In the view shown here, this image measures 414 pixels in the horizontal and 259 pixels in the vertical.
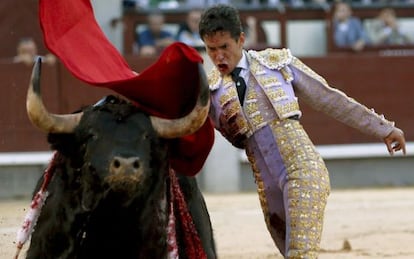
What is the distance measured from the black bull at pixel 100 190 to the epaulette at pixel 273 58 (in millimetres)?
638

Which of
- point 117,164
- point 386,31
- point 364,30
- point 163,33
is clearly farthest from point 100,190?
point 386,31

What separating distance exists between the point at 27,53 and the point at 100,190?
6944mm

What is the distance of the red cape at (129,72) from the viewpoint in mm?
3623

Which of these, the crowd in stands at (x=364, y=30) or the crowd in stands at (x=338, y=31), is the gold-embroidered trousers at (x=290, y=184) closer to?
the crowd in stands at (x=338, y=31)

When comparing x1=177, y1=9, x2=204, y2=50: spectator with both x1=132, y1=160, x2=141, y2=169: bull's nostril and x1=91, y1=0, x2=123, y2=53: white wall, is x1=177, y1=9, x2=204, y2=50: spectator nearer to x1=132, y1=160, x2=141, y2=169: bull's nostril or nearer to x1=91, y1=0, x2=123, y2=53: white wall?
x1=91, y1=0, x2=123, y2=53: white wall

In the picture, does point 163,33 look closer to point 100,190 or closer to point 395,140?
point 395,140

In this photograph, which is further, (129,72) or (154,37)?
(154,37)

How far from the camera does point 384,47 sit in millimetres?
11383

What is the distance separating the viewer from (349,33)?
11305 mm

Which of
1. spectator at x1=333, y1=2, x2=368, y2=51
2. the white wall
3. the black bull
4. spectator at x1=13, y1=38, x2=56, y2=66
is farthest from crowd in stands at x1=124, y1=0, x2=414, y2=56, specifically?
the black bull

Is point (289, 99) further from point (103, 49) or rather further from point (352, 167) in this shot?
point (352, 167)

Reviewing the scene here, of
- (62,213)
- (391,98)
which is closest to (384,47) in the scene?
(391,98)

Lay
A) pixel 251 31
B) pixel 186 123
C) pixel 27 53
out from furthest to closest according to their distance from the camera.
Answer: pixel 251 31 → pixel 27 53 → pixel 186 123

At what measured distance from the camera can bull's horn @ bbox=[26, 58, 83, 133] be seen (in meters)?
3.32
